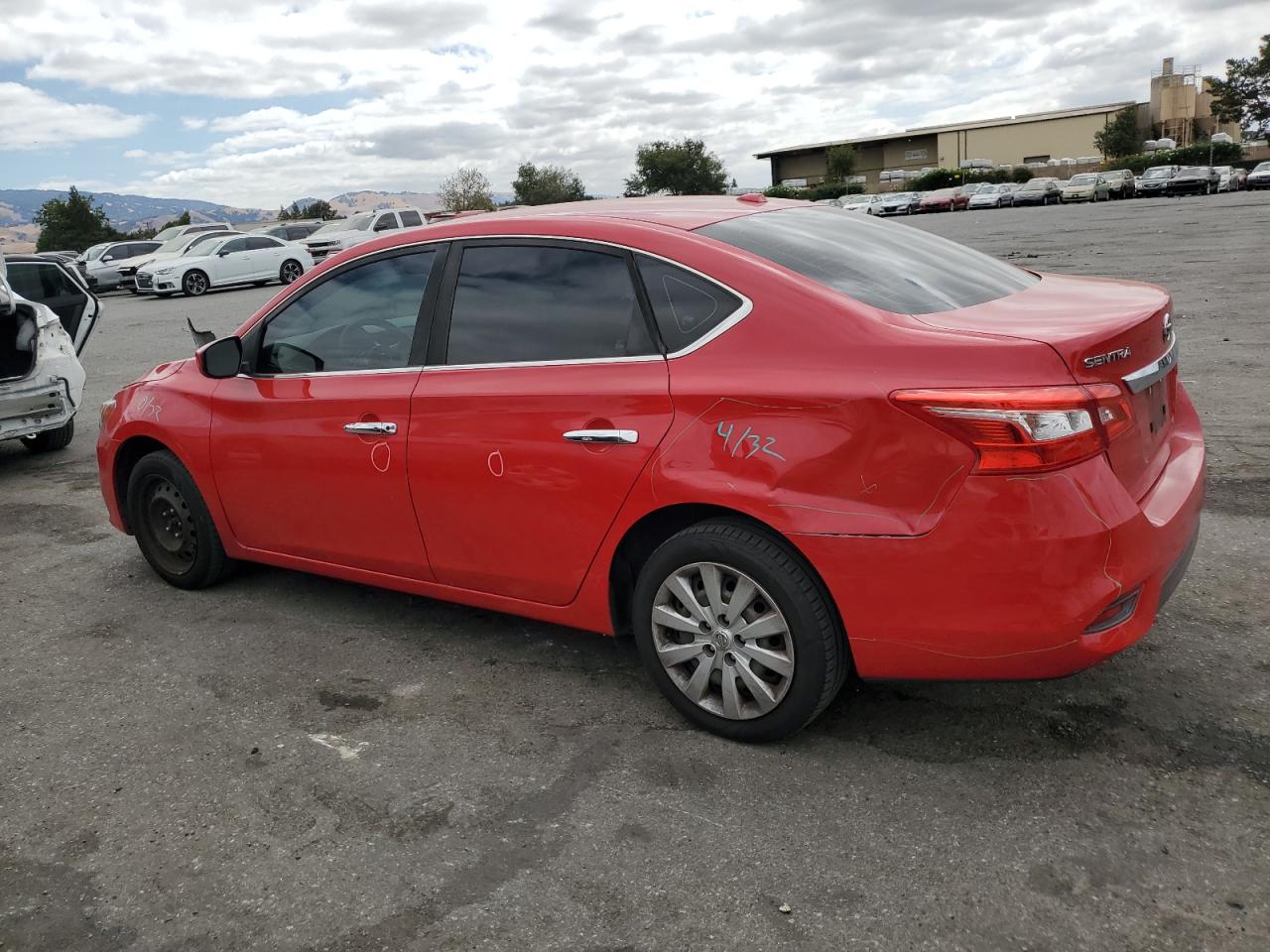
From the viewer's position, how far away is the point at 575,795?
10.4ft

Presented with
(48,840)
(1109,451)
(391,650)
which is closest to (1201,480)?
(1109,451)

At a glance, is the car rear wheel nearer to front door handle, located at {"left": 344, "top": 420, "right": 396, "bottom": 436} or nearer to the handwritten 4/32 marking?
front door handle, located at {"left": 344, "top": 420, "right": 396, "bottom": 436}

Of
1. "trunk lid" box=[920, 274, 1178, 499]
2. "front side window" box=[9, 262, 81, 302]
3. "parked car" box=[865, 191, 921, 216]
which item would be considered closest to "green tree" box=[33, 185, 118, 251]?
"parked car" box=[865, 191, 921, 216]

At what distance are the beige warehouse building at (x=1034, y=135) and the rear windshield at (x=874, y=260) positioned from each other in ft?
334

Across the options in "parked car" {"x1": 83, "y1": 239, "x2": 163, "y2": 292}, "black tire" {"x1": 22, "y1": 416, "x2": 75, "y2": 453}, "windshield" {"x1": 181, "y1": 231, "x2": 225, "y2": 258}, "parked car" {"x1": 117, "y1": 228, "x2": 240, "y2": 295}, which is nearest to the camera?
"black tire" {"x1": 22, "y1": 416, "x2": 75, "y2": 453}

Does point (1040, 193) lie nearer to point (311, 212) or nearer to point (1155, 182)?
point (1155, 182)

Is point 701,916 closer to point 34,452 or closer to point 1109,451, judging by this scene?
point 1109,451

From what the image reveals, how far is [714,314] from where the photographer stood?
3326 mm

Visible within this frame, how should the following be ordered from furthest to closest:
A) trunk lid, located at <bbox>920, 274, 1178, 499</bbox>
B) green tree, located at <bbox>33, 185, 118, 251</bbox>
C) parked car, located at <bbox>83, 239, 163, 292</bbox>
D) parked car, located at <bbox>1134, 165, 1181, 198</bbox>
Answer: green tree, located at <bbox>33, 185, 118, 251</bbox>, parked car, located at <bbox>1134, 165, 1181, 198</bbox>, parked car, located at <bbox>83, 239, 163, 292</bbox>, trunk lid, located at <bbox>920, 274, 1178, 499</bbox>

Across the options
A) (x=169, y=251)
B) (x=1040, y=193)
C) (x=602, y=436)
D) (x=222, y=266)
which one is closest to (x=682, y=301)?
(x=602, y=436)

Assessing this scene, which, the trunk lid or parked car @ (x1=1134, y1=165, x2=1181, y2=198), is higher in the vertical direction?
the trunk lid

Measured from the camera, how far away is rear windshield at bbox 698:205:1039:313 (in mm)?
3344

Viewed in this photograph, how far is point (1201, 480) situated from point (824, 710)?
1398 millimetres

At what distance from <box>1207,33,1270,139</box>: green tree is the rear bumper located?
301 feet
